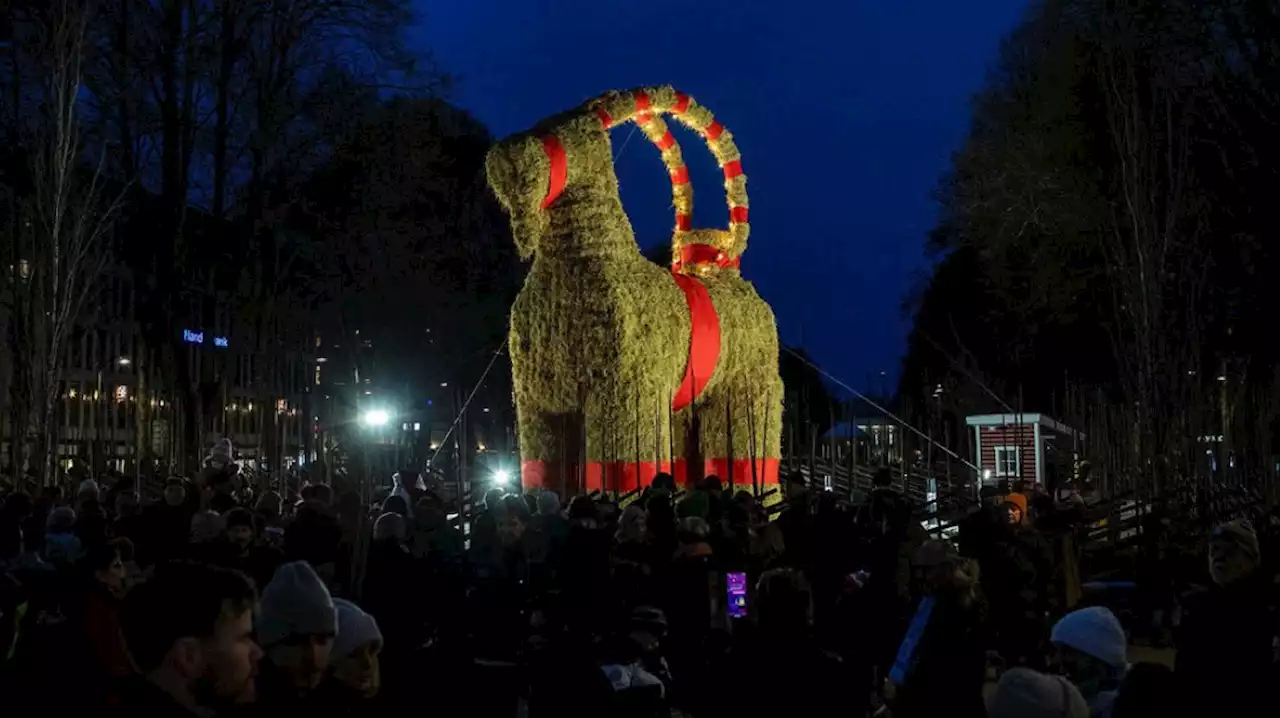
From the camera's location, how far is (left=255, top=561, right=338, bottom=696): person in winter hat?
3327 millimetres

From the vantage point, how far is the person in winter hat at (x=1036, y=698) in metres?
3.37

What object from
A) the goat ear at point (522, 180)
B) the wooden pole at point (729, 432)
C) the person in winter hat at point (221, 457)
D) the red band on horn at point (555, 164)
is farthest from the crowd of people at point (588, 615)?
the red band on horn at point (555, 164)

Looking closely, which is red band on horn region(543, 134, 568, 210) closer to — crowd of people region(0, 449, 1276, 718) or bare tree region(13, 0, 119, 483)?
crowd of people region(0, 449, 1276, 718)

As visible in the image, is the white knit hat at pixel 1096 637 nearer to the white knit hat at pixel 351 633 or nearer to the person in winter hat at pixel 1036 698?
the person in winter hat at pixel 1036 698

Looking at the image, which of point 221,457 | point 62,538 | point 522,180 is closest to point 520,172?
point 522,180

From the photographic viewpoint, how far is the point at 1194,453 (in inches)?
521

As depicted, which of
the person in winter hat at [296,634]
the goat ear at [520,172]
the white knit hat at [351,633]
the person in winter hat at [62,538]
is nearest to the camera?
the person in winter hat at [296,634]

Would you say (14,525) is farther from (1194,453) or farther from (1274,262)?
(1274,262)

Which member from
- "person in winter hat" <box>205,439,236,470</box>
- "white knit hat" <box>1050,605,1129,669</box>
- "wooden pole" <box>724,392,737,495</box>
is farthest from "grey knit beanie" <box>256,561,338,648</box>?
"wooden pole" <box>724,392,737,495</box>

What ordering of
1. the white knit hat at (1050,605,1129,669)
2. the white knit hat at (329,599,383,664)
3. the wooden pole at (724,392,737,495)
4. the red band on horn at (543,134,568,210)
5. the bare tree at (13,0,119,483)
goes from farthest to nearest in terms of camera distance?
the bare tree at (13,0,119,483) < the wooden pole at (724,392,737,495) < the red band on horn at (543,134,568,210) < the white knit hat at (1050,605,1129,669) < the white knit hat at (329,599,383,664)

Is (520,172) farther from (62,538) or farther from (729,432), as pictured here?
(62,538)

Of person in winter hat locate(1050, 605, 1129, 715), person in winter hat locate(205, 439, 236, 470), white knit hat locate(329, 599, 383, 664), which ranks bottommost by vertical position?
person in winter hat locate(1050, 605, 1129, 715)

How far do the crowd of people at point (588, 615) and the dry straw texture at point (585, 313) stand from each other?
2566 mm

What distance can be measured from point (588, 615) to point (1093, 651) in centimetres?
291
